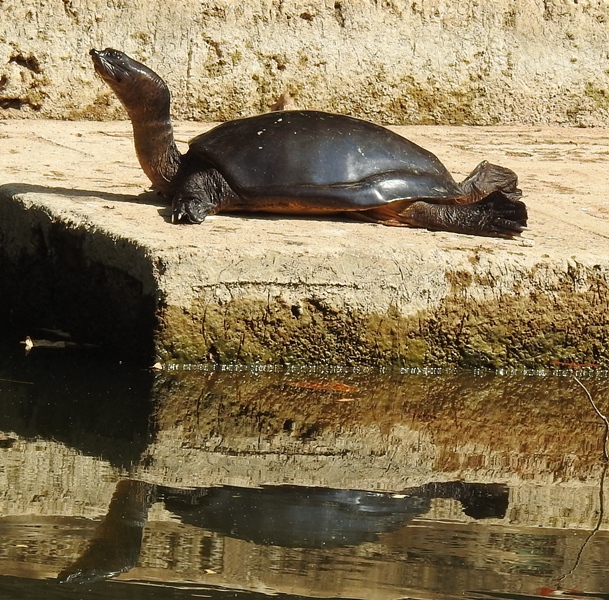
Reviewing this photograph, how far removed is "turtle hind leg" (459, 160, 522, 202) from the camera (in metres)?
6.24

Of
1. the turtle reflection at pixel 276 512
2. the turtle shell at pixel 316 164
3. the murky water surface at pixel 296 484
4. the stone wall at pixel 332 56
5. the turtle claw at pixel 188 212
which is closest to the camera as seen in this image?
the murky water surface at pixel 296 484

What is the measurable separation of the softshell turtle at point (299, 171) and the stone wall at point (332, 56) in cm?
293

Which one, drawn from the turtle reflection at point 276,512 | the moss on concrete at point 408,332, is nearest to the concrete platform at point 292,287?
the moss on concrete at point 408,332

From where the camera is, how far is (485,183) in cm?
628

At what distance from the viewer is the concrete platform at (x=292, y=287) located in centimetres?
495

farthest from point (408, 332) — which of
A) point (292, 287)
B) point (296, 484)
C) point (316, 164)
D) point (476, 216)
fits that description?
point (296, 484)

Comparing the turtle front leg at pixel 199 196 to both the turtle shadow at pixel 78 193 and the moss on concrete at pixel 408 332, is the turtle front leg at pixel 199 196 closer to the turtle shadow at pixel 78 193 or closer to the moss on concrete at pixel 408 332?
the turtle shadow at pixel 78 193

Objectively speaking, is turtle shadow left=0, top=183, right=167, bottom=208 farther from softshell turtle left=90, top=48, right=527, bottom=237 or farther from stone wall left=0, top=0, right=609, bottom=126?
stone wall left=0, top=0, right=609, bottom=126

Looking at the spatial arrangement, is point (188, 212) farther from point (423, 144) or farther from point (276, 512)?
point (423, 144)

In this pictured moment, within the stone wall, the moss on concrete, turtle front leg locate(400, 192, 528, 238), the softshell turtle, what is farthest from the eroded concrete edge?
the stone wall

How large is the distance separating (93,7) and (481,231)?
413 centimetres

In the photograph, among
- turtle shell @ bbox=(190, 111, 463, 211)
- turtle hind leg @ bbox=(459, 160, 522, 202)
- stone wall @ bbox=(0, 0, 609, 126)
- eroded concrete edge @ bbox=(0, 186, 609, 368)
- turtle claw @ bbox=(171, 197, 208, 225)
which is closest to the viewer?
eroded concrete edge @ bbox=(0, 186, 609, 368)

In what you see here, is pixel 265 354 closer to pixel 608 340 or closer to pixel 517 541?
pixel 608 340

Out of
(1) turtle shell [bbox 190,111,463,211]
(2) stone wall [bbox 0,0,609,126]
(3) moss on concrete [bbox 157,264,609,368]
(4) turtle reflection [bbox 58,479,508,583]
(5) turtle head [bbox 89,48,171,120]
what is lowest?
(4) turtle reflection [bbox 58,479,508,583]
